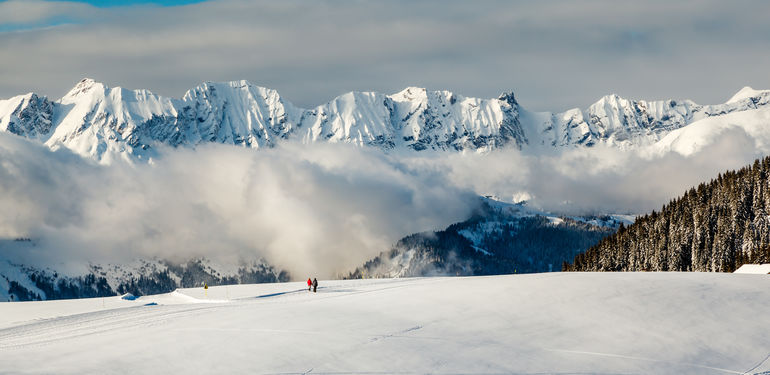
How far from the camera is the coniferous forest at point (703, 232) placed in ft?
429

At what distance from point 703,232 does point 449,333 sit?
4275 inches

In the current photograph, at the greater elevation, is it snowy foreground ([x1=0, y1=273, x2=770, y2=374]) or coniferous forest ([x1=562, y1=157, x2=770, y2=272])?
coniferous forest ([x1=562, y1=157, x2=770, y2=272])

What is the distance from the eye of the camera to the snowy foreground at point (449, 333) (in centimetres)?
3841

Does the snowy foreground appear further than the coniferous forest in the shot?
No

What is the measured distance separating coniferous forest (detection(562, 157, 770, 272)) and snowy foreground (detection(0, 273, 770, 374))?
7198 cm

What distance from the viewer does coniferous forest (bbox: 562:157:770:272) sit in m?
131

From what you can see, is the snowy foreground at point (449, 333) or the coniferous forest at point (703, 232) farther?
the coniferous forest at point (703, 232)

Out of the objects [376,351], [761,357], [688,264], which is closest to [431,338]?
[376,351]

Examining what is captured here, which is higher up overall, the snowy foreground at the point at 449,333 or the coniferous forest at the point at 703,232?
the coniferous forest at the point at 703,232

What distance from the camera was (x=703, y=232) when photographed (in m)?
138

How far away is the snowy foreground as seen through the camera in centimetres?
3841

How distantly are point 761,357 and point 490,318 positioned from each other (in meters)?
16.2

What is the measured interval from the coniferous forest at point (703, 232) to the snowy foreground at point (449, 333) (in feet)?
236

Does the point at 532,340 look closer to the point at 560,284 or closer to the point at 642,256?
the point at 560,284
